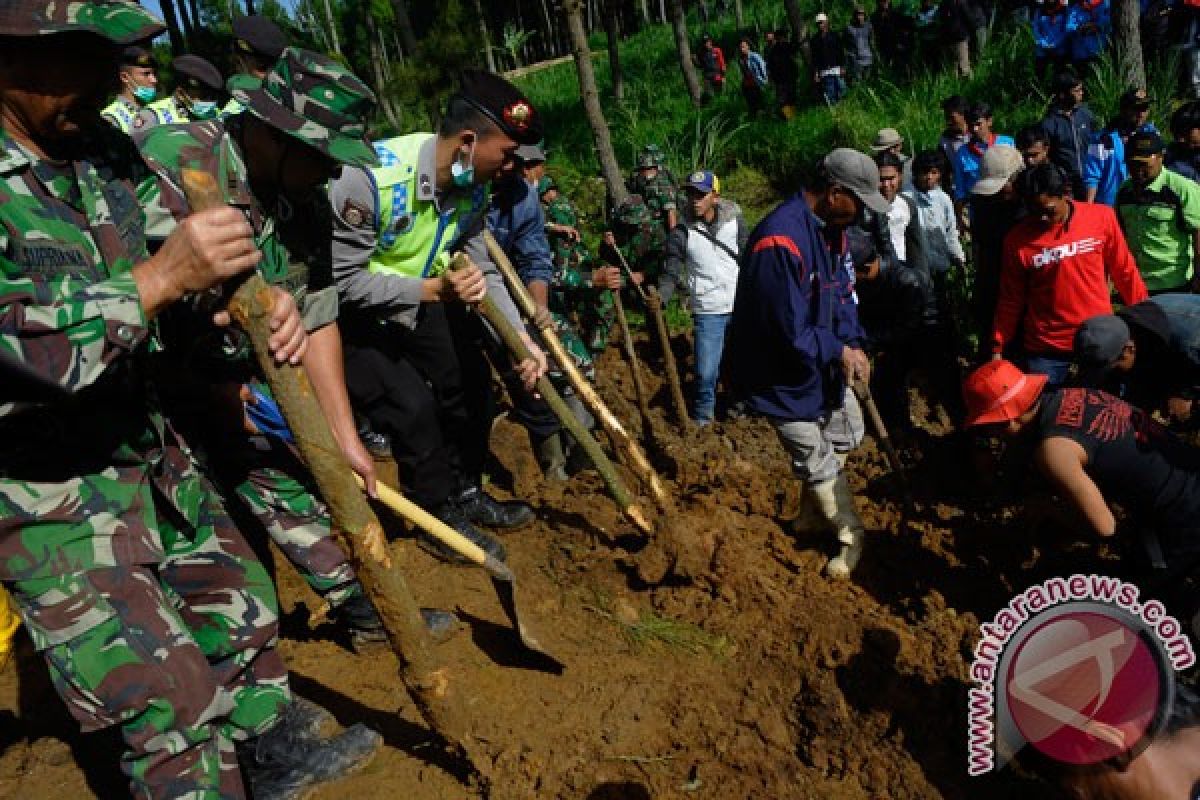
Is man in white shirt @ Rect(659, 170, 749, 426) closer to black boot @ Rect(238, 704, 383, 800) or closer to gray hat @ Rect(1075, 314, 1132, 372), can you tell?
gray hat @ Rect(1075, 314, 1132, 372)

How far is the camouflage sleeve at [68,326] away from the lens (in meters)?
1.68

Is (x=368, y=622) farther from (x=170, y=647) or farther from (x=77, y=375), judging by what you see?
(x=77, y=375)

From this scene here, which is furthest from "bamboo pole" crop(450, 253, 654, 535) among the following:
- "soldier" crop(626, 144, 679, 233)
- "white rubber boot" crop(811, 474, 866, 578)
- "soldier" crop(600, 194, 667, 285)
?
"soldier" crop(626, 144, 679, 233)

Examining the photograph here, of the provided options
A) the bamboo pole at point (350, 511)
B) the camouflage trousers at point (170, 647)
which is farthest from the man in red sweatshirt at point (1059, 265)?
the camouflage trousers at point (170, 647)

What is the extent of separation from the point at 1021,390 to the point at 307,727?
286 centimetres

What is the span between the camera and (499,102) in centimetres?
346

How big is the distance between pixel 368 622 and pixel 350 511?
3.99ft

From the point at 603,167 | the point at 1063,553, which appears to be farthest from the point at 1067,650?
the point at 603,167

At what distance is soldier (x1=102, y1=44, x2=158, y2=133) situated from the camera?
4.82 m

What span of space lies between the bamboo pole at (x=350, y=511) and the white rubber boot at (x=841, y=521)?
207cm

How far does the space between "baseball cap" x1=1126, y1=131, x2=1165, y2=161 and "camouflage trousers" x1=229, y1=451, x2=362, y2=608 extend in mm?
4955

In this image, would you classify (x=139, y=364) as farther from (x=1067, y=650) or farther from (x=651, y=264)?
(x=651, y=264)
